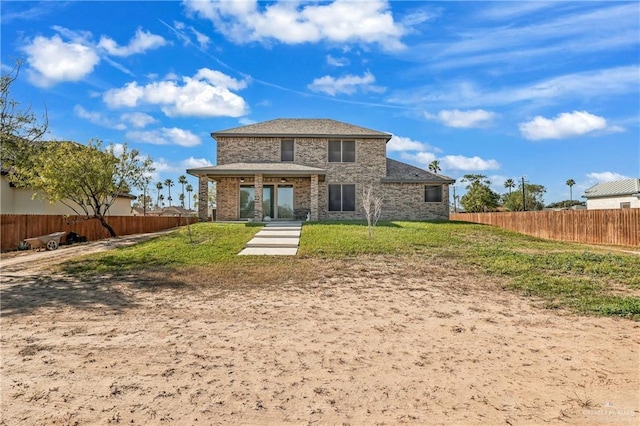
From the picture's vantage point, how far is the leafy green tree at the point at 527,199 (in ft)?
168

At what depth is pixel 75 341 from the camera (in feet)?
16.1

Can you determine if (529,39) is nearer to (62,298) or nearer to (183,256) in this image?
(183,256)

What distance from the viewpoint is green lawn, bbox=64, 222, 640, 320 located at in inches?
296

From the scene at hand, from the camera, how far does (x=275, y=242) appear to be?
13430mm

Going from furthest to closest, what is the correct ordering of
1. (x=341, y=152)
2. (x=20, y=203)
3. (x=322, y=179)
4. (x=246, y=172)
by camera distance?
(x=341, y=152) → (x=322, y=179) → (x=20, y=203) → (x=246, y=172)

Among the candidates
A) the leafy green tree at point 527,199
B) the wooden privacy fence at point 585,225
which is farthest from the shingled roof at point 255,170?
the leafy green tree at point 527,199

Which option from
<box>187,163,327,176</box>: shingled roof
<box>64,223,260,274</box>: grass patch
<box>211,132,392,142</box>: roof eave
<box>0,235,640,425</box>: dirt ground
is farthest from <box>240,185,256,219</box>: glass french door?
<box>0,235,640,425</box>: dirt ground

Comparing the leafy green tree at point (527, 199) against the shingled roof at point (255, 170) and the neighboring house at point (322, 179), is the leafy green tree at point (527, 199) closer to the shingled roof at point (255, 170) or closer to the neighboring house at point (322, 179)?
the neighboring house at point (322, 179)

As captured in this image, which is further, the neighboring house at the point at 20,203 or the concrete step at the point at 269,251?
the neighboring house at the point at 20,203

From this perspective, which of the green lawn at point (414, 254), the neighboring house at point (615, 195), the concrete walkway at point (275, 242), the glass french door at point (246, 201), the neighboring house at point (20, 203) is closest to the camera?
the green lawn at point (414, 254)

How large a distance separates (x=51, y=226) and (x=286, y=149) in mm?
13376

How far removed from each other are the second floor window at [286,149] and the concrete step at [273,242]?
887 centimetres

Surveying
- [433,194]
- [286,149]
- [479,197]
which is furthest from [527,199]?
[286,149]

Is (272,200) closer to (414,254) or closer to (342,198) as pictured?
(342,198)
